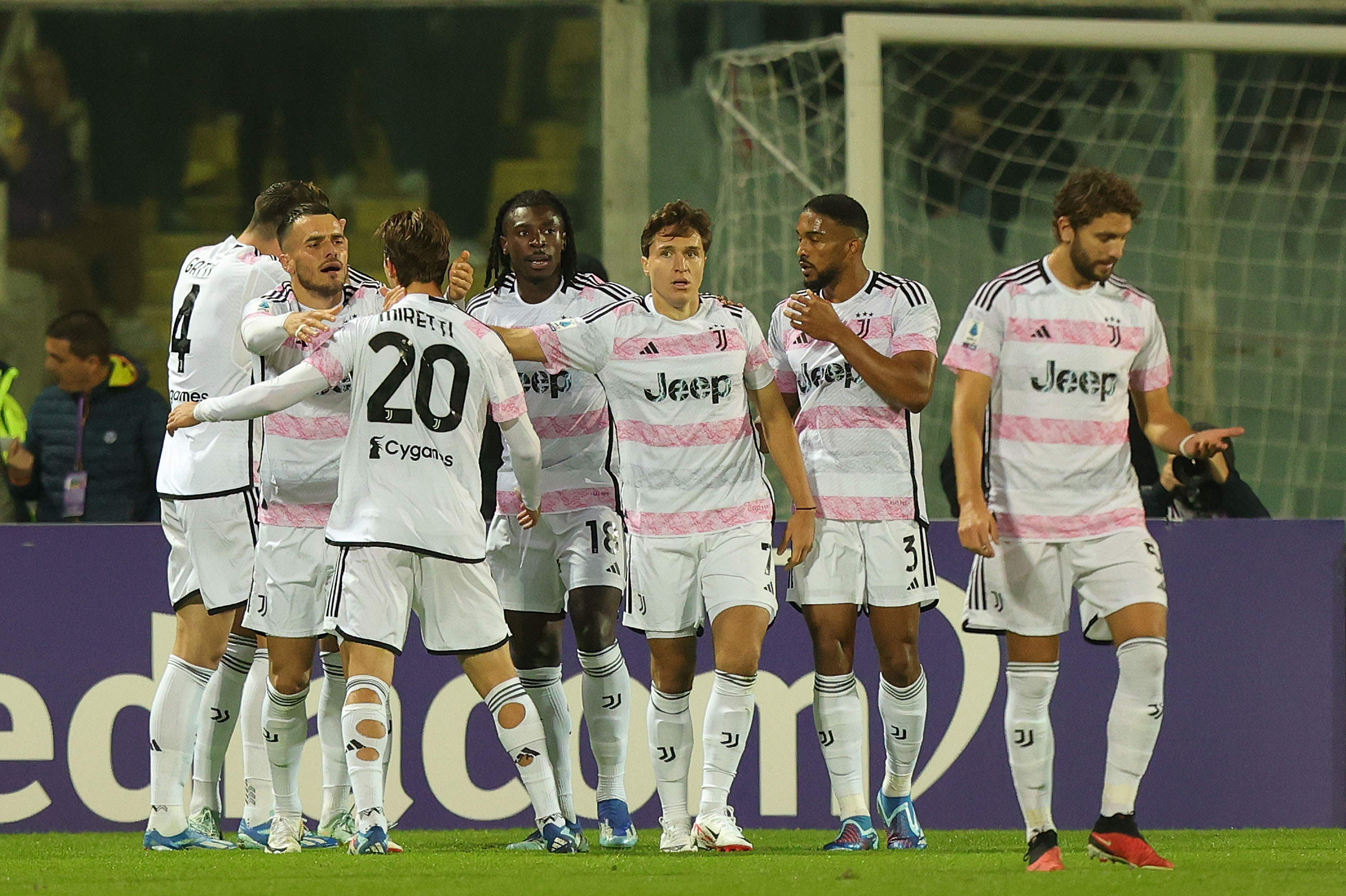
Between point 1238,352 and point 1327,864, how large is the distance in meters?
6.27

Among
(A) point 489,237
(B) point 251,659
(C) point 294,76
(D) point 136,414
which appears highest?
(C) point 294,76

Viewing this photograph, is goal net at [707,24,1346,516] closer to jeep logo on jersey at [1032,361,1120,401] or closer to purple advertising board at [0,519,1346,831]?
purple advertising board at [0,519,1346,831]

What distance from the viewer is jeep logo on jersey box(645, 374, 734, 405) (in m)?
5.33

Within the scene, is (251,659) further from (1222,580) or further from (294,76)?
(294,76)

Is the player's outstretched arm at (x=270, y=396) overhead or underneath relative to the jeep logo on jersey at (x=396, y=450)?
overhead

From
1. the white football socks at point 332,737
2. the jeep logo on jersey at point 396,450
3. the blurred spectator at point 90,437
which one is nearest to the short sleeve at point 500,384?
the jeep logo on jersey at point 396,450

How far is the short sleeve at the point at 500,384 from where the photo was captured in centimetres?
512

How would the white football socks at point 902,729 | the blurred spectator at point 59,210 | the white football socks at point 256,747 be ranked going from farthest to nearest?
1. the blurred spectator at point 59,210
2. the white football socks at point 256,747
3. the white football socks at point 902,729

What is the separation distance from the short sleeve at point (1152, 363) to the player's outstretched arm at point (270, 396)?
2.29 m

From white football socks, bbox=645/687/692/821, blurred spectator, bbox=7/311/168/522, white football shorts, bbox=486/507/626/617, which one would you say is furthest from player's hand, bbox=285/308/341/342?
blurred spectator, bbox=7/311/168/522

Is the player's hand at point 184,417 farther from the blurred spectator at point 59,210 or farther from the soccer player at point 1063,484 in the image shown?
the blurred spectator at point 59,210

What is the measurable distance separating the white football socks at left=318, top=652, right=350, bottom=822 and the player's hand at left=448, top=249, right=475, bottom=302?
124 centimetres

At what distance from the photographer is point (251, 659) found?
5977mm

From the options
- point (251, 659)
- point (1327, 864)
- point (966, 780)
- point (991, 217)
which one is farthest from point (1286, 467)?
point (251, 659)
